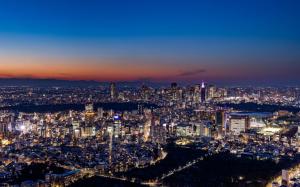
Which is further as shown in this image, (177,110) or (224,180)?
(177,110)

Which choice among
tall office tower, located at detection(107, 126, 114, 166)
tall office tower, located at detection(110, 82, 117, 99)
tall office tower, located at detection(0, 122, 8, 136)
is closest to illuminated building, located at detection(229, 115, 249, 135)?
tall office tower, located at detection(107, 126, 114, 166)

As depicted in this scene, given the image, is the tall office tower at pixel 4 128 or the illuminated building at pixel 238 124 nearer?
the tall office tower at pixel 4 128

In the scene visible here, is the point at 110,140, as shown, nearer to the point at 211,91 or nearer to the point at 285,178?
the point at 285,178

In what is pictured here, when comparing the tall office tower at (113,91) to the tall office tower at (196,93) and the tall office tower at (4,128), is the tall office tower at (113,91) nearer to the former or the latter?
the tall office tower at (196,93)

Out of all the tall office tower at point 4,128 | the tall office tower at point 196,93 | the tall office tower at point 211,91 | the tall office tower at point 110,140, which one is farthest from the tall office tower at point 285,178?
the tall office tower at point 211,91

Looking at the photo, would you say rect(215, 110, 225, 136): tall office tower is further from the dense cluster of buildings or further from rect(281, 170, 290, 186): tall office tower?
rect(281, 170, 290, 186): tall office tower

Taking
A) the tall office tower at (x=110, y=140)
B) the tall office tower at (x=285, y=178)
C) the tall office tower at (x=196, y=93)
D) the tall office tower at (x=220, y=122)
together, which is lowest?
the tall office tower at (x=110, y=140)

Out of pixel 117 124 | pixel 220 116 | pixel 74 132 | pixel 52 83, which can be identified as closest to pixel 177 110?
pixel 220 116

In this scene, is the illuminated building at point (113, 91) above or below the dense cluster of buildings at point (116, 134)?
above

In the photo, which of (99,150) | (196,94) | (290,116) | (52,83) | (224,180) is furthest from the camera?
(52,83)

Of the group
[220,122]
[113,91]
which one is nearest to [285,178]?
[220,122]

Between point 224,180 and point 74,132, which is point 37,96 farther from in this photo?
point 224,180
